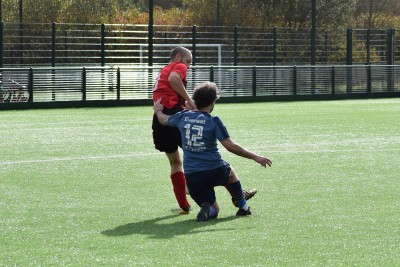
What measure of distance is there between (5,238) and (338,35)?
107 feet

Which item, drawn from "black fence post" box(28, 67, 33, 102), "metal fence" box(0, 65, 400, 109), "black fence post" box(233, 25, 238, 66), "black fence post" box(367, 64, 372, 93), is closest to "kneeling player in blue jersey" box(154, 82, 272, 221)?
"metal fence" box(0, 65, 400, 109)

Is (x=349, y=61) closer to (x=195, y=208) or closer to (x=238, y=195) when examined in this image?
(x=195, y=208)

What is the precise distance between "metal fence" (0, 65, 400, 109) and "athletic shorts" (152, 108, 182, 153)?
18.0 meters

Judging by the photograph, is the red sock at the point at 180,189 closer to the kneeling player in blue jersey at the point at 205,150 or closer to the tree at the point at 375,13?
the kneeling player in blue jersey at the point at 205,150

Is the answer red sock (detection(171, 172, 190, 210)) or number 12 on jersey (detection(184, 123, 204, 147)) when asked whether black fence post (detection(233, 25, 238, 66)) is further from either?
number 12 on jersey (detection(184, 123, 204, 147))

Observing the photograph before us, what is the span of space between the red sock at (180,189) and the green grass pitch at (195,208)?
0.14 meters

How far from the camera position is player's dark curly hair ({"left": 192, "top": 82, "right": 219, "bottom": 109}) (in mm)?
8859

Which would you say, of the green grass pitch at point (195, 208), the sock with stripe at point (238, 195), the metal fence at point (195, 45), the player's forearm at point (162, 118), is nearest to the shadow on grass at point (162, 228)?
the green grass pitch at point (195, 208)

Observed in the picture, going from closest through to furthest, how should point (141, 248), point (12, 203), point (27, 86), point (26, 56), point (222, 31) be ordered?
point (141, 248), point (12, 203), point (27, 86), point (26, 56), point (222, 31)

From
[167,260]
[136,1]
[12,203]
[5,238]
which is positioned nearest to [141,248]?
[167,260]

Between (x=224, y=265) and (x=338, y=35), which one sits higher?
(x=338, y=35)

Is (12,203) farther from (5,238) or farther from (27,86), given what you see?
(27,86)

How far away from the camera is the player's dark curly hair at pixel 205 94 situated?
8859mm

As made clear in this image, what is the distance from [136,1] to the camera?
56.8m
